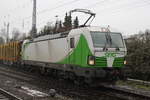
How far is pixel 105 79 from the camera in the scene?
1167cm

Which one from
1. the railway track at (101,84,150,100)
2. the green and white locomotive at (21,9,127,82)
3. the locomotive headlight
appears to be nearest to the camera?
the railway track at (101,84,150,100)

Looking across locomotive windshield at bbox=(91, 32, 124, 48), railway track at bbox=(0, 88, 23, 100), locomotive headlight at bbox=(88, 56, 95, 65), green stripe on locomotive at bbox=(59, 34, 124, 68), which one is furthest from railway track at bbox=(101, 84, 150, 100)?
railway track at bbox=(0, 88, 23, 100)

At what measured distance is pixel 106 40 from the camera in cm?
1177

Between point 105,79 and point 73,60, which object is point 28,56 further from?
point 105,79

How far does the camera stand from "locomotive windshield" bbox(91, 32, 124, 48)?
11484 mm

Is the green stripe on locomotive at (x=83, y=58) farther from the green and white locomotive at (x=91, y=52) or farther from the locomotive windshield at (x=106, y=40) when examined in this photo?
the locomotive windshield at (x=106, y=40)

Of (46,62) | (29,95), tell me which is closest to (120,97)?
(29,95)

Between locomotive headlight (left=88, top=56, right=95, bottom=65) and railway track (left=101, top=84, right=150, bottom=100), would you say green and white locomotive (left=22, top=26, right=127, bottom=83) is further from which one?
railway track (left=101, top=84, right=150, bottom=100)

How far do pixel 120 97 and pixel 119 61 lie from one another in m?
1.96

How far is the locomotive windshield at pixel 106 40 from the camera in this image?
1148 cm

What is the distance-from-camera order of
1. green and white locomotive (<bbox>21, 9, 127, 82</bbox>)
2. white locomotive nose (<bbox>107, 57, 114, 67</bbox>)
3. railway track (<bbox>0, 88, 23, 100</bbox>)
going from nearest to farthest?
1. railway track (<bbox>0, 88, 23, 100</bbox>)
2. green and white locomotive (<bbox>21, 9, 127, 82</bbox>)
3. white locomotive nose (<bbox>107, 57, 114, 67</bbox>)

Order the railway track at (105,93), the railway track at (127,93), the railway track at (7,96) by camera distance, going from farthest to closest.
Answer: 1. the railway track at (105,93)
2. the railway track at (127,93)
3. the railway track at (7,96)

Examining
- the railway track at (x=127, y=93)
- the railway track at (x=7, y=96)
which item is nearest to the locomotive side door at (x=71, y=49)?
the railway track at (x=127, y=93)

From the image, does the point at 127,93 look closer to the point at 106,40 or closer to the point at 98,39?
the point at 106,40
